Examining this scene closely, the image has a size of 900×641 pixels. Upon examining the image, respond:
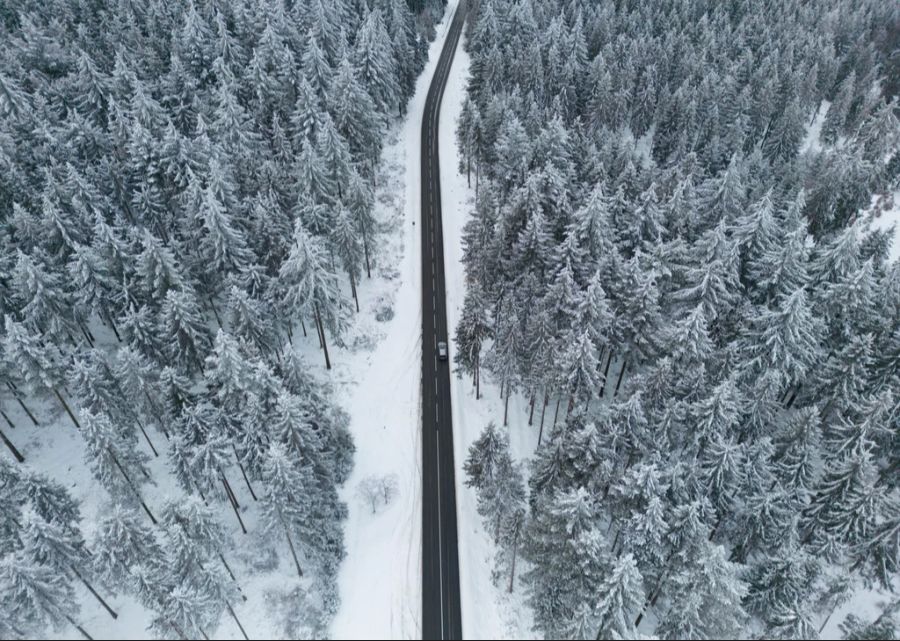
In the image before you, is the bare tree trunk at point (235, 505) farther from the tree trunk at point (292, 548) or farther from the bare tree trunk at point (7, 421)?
the bare tree trunk at point (7, 421)

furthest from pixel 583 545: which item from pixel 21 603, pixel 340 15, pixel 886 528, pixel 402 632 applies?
pixel 340 15

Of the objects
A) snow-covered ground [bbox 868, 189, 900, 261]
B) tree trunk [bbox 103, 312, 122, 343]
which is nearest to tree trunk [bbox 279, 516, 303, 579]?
tree trunk [bbox 103, 312, 122, 343]

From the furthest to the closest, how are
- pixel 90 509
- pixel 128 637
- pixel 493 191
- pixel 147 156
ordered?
pixel 493 191, pixel 147 156, pixel 90 509, pixel 128 637

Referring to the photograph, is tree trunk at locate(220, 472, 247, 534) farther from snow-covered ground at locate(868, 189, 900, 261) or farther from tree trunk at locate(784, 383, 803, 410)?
snow-covered ground at locate(868, 189, 900, 261)

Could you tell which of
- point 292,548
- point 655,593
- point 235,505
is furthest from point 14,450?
point 655,593

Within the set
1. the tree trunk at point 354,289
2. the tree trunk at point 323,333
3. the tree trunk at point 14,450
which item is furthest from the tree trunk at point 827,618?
the tree trunk at point 14,450

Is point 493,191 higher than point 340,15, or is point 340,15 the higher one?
point 340,15

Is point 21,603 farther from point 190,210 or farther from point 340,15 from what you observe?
point 340,15
